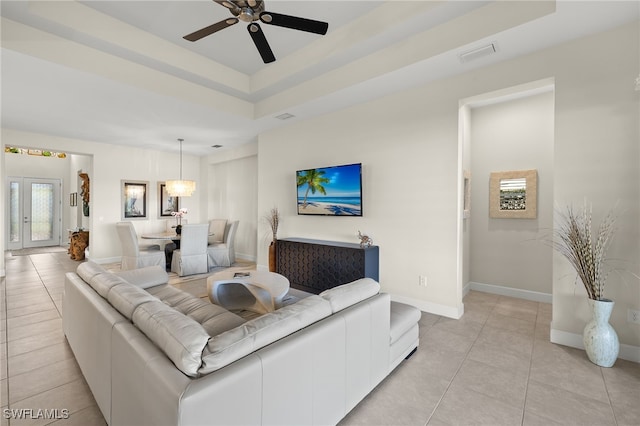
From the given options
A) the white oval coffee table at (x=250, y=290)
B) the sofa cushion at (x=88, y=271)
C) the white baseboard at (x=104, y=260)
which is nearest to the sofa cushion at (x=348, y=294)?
Result: the white oval coffee table at (x=250, y=290)

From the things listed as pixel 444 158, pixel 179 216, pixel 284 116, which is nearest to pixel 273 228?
pixel 284 116

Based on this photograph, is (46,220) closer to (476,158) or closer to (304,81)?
(304,81)

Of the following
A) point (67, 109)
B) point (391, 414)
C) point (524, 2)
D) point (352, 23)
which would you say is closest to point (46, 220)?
point (67, 109)

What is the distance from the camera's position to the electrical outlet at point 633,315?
246cm

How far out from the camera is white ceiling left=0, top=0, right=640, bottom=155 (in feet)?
8.64

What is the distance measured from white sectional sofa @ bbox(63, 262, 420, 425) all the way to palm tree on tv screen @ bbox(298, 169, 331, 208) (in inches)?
108

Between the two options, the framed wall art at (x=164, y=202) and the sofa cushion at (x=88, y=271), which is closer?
the sofa cushion at (x=88, y=271)

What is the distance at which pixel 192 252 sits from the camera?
549cm

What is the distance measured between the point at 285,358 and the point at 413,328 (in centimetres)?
161

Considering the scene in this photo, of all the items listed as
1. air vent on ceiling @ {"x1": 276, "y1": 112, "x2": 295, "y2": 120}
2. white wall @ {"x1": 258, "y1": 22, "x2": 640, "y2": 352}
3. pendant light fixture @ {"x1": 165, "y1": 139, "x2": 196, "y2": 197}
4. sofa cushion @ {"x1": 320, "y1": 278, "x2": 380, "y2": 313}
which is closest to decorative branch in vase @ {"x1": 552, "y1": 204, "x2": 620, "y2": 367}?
white wall @ {"x1": 258, "y1": 22, "x2": 640, "y2": 352}

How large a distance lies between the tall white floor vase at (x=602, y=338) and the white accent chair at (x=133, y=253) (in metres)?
6.22

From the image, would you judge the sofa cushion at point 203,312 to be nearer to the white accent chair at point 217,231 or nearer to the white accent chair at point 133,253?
the white accent chair at point 133,253

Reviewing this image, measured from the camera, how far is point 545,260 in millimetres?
3988

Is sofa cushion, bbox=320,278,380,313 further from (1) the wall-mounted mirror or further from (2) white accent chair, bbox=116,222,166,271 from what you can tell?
(2) white accent chair, bbox=116,222,166,271
